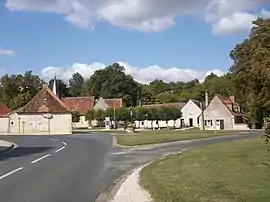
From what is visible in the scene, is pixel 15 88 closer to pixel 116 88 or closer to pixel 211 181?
pixel 116 88

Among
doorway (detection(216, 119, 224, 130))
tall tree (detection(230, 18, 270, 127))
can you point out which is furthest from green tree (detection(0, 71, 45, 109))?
tall tree (detection(230, 18, 270, 127))

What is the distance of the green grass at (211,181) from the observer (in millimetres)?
11350

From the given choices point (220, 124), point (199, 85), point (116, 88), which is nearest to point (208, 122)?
point (220, 124)

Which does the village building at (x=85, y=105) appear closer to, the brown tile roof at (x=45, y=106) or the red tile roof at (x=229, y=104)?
the red tile roof at (x=229, y=104)

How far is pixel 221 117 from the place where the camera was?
10012cm

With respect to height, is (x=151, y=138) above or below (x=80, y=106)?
below

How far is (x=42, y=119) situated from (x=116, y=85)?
61654mm

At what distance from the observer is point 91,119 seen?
352 ft

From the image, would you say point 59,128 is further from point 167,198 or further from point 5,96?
point 167,198

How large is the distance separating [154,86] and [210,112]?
239ft

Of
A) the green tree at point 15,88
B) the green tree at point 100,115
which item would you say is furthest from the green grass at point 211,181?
the green tree at point 15,88

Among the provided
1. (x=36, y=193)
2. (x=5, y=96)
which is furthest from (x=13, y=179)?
(x=5, y=96)

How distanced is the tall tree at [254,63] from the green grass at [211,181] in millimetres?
11618

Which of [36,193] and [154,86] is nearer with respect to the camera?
[36,193]
